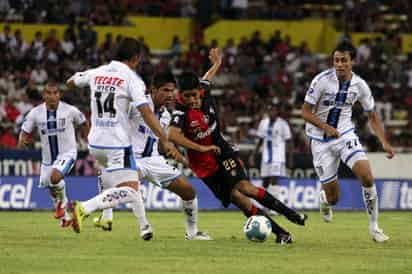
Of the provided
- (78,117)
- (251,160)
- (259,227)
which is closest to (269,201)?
(259,227)

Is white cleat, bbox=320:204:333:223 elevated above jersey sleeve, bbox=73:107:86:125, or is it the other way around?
jersey sleeve, bbox=73:107:86:125

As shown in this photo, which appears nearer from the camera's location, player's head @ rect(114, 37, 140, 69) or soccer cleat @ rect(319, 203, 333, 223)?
player's head @ rect(114, 37, 140, 69)

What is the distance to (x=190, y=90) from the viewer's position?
14.7 meters

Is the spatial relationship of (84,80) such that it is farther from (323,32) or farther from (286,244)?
(323,32)

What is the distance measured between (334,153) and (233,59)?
57.9 feet

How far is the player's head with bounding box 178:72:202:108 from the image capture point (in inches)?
574

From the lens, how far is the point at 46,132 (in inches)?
783

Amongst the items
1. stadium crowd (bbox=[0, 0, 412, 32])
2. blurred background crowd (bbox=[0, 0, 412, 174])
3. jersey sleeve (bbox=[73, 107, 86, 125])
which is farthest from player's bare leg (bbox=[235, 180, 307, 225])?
stadium crowd (bbox=[0, 0, 412, 32])

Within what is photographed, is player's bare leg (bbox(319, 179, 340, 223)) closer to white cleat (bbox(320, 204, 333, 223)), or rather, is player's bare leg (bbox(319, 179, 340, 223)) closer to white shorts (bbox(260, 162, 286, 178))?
white cleat (bbox(320, 204, 333, 223))

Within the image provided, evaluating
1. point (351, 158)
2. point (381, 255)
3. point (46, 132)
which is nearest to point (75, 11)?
point (46, 132)

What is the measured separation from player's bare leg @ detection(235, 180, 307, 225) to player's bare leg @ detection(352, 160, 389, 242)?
4.08 ft

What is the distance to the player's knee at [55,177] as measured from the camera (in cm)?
1933

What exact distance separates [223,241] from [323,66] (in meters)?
20.0

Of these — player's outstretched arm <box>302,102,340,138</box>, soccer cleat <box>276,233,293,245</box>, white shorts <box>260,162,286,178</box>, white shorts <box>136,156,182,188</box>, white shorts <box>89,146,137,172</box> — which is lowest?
white shorts <box>260,162,286,178</box>
